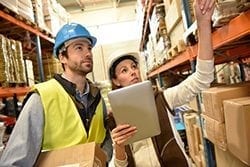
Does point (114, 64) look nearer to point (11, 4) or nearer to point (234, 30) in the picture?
point (234, 30)

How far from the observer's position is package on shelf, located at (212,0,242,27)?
166 cm

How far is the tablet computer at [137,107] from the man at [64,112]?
1.35 feet

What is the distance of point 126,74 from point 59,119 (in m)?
0.49

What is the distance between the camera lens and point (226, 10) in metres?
1.71

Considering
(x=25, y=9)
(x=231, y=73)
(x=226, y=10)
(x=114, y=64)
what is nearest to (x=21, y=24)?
(x=25, y=9)

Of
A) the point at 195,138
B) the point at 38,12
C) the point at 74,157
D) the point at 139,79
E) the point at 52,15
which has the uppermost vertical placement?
the point at 52,15

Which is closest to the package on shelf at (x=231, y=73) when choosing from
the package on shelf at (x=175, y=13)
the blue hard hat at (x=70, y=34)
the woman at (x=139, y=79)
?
the package on shelf at (x=175, y=13)

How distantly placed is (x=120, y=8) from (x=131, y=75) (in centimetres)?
1099

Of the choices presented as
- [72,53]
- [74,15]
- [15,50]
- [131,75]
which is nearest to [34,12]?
[15,50]

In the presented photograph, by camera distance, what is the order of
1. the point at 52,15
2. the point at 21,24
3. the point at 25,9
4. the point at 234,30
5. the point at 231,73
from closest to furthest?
the point at 234,30 → the point at 21,24 → the point at 25,9 → the point at 231,73 → the point at 52,15

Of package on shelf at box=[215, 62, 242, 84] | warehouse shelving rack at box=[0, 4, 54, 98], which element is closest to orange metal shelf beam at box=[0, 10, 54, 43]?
warehouse shelving rack at box=[0, 4, 54, 98]

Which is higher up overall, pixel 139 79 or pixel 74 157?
pixel 139 79

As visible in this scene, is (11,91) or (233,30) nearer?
(233,30)

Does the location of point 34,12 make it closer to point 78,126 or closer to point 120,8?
point 78,126
